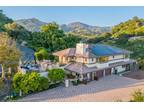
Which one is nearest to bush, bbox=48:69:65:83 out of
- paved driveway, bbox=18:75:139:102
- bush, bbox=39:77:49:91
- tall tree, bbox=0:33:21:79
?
paved driveway, bbox=18:75:139:102

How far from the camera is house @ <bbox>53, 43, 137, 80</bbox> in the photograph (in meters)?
14.7

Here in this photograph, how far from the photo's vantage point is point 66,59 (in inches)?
620

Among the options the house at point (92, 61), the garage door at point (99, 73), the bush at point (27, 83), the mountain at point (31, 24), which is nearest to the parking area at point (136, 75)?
the house at point (92, 61)

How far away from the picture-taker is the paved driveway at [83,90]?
1184 cm

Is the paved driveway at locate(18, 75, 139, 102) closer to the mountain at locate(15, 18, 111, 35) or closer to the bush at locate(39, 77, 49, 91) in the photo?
the bush at locate(39, 77, 49, 91)

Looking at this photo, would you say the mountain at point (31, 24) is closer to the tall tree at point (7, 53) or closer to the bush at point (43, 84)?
the tall tree at point (7, 53)

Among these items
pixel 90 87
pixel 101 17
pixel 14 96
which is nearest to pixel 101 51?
pixel 101 17

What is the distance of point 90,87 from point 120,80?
76.9 inches

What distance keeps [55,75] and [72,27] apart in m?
4.58

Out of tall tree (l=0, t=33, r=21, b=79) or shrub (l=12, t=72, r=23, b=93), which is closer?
shrub (l=12, t=72, r=23, b=93)

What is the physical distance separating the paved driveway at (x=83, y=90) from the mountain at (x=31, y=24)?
4875mm

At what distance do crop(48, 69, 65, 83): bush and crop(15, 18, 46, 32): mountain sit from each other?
4016 millimetres

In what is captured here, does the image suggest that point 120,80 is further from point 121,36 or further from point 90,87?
point 121,36

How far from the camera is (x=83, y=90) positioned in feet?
42.4
